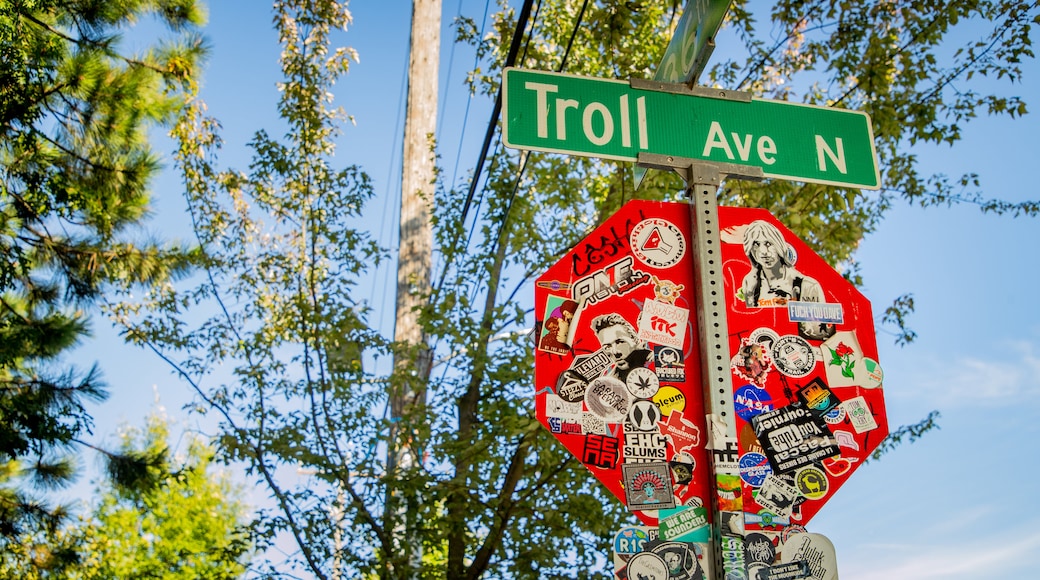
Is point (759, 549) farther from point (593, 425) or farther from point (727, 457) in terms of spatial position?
point (593, 425)

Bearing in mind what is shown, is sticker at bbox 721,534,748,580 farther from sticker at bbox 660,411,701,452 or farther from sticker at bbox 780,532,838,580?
sticker at bbox 660,411,701,452

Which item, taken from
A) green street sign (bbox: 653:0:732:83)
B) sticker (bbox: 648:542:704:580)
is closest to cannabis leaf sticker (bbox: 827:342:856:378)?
sticker (bbox: 648:542:704:580)

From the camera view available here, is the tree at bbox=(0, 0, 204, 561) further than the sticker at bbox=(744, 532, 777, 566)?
Yes

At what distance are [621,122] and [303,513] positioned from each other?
5.12m

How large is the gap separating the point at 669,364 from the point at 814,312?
0.44m

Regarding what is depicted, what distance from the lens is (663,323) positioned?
222 cm

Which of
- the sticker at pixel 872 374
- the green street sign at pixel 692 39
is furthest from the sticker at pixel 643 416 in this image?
the green street sign at pixel 692 39

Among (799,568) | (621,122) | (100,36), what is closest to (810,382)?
(799,568)

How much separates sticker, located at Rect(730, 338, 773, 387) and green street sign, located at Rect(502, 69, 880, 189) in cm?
60

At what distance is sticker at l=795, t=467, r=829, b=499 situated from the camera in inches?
82.0

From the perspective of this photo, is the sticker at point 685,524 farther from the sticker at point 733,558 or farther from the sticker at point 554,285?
the sticker at point 554,285

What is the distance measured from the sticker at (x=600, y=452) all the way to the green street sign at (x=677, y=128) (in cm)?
82

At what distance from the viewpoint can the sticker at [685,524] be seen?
6.56 ft

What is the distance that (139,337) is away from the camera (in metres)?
7.75
